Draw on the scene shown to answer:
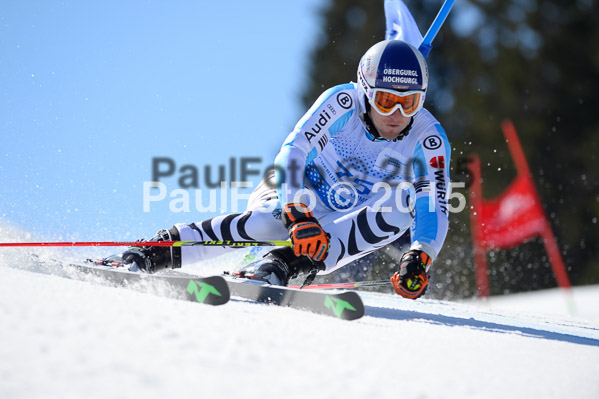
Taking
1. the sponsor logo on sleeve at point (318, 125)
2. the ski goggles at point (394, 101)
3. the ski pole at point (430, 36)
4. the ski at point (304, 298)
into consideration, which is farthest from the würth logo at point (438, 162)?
the ski pole at point (430, 36)

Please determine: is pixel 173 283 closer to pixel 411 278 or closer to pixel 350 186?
pixel 411 278

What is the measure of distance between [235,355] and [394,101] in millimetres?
2579

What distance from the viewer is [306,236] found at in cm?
382

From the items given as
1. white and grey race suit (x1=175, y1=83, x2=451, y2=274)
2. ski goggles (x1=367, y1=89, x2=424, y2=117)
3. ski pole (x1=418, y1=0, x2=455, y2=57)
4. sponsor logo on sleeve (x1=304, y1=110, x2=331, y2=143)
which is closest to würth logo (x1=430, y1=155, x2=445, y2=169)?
white and grey race suit (x1=175, y1=83, x2=451, y2=274)

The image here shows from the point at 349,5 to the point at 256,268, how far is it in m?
19.0

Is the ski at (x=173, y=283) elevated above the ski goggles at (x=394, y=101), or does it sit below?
below

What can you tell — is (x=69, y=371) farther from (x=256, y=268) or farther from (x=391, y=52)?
(x=391, y=52)

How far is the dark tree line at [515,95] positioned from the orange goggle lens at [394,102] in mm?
13791

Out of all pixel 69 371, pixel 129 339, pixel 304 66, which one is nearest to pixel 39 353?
pixel 69 371

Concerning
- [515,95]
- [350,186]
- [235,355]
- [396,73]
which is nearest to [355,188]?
[350,186]

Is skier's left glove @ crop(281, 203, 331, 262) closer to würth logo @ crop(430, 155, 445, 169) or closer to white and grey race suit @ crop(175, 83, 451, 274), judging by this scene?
white and grey race suit @ crop(175, 83, 451, 274)

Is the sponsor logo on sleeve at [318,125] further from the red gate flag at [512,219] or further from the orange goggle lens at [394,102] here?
the red gate flag at [512,219]

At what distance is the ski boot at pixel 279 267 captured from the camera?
13.3 ft

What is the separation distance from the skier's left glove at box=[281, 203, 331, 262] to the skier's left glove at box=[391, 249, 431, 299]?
0.42m
